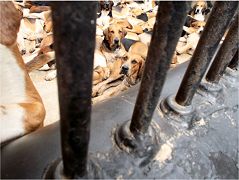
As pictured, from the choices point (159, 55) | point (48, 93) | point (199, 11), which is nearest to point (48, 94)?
point (48, 93)

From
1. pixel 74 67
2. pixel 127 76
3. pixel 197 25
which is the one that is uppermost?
pixel 74 67

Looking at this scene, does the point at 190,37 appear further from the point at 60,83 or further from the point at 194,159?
the point at 60,83

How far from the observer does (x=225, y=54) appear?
77cm

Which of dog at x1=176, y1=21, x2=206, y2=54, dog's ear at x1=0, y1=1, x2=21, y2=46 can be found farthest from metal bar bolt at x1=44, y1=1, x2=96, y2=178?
dog at x1=176, y1=21, x2=206, y2=54

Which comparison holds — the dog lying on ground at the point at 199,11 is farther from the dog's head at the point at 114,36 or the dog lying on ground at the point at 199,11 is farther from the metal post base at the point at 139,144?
the metal post base at the point at 139,144

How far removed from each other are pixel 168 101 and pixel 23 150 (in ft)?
1.26

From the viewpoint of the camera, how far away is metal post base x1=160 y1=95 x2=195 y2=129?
2.40 feet

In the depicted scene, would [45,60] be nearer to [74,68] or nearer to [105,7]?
[105,7]

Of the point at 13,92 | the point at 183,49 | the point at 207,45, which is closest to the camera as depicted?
the point at 207,45

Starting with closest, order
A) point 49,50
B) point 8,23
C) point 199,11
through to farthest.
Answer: point 8,23, point 49,50, point 199,11

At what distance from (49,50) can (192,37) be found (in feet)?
4.40

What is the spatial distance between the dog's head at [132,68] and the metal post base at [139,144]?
1.32 m

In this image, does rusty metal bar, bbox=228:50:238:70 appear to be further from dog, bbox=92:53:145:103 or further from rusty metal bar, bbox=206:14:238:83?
dog, bbox=92:53:145:103

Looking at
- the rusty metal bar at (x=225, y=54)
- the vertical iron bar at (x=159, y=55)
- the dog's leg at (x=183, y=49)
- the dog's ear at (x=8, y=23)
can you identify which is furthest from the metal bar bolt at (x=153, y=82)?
the dog's leg at (x=183, y=49)
